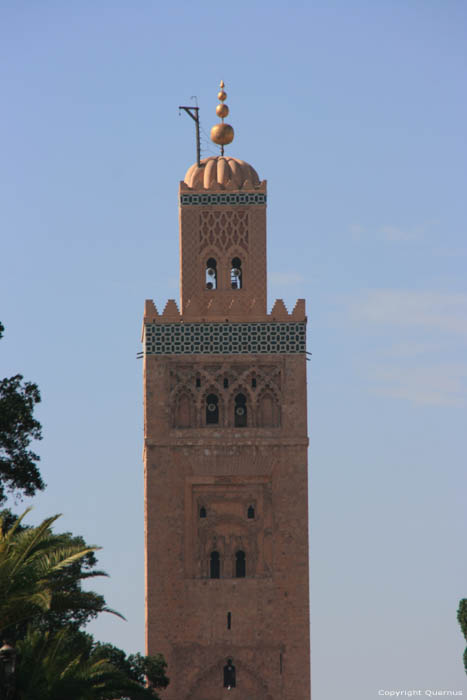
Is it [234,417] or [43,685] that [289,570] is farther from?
[43,685]

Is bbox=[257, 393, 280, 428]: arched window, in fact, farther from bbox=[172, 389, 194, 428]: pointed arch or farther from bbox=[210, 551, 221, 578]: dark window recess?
bbox=[210, 551, 221, 578]: dark window recess

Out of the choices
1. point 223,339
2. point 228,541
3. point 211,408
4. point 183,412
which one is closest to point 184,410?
point 183,412

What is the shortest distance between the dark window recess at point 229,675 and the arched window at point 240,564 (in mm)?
2263

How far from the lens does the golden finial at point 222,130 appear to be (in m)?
56.6

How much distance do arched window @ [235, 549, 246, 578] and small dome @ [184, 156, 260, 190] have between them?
9683 mm

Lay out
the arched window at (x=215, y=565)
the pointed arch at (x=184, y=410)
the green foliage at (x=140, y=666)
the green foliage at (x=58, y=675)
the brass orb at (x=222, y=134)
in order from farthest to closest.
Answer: the brass orb at (x=222, y=134), the pointed arch at (x=184, y=410), the arched window at (x=215, y=565), the green foliage at (x=140, y=666), the green foliage at (x=58, y=675)

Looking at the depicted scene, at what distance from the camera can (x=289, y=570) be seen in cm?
5275

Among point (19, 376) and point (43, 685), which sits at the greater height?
point (19, 376)

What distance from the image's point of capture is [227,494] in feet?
175

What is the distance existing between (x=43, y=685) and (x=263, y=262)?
26.6m

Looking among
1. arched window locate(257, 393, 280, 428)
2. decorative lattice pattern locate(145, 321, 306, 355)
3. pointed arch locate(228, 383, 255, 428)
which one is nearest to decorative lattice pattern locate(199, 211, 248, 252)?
decorative lattice pattern locate(145, 321, 306, 355)

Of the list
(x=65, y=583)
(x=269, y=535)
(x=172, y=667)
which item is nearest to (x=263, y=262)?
(x=269, y=535)

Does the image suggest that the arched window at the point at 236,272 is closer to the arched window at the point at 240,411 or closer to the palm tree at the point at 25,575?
the arched window at the point at 240,411

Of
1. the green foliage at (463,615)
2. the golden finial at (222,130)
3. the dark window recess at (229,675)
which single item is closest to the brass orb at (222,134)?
the golden finial at (222,130)
